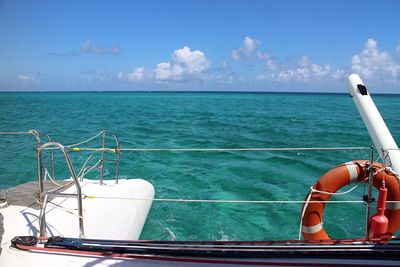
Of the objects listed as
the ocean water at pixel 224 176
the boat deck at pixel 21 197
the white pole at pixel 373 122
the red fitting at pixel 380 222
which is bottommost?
the ocean water at pixel 224 176

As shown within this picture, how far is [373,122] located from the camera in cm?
586

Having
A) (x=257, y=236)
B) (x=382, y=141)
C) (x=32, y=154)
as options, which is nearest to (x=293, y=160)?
(x=257, y=236)

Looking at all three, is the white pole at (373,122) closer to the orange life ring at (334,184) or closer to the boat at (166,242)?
the boat at (166,242)

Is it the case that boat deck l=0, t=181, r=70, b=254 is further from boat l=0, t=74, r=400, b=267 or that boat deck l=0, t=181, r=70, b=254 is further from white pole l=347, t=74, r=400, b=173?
white pole l=347, t=74, r=400, b=173

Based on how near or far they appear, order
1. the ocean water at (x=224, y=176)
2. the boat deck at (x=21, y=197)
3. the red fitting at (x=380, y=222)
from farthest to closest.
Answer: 1. the ocean water at (x=224, y=176)
2. the boat deck at (x=21, y=197)
3. the red fitting at (x=380, y=222)

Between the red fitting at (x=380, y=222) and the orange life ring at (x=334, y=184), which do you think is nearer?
the red fitting at (x=380, y=222)

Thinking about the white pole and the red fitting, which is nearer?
the red fitting

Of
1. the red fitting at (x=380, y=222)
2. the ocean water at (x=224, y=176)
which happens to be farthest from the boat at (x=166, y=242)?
the ocean water at (x=224, y=176)

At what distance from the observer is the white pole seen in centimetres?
504

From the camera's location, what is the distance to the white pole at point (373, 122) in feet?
16.5

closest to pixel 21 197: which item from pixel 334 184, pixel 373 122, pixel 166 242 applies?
pixel 166 242

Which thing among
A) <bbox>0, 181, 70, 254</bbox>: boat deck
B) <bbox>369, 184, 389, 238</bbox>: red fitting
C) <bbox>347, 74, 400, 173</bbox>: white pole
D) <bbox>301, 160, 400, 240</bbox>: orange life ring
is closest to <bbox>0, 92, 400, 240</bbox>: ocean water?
<bbox>0, 181, 70, 254</bbox>: boat deck

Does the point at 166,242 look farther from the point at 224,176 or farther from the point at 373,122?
the point at 224,176

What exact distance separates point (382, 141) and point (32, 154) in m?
11.6
